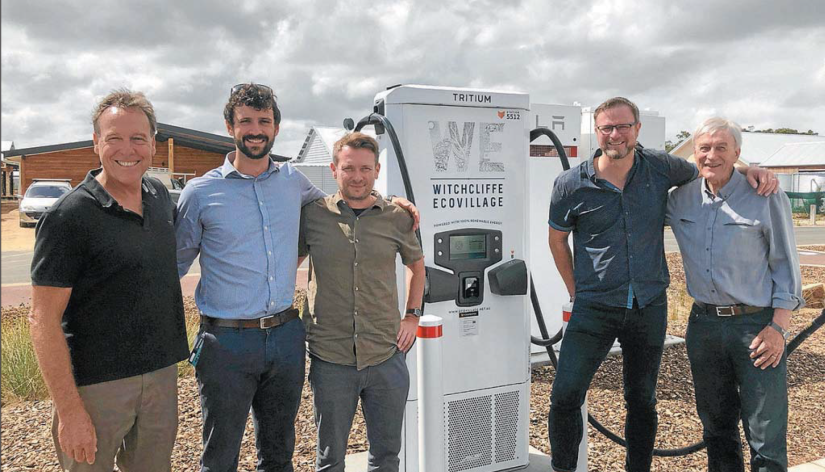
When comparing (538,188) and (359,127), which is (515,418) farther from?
(538,188)

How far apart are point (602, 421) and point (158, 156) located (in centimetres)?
2469

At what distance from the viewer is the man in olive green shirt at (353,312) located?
2.77 meters

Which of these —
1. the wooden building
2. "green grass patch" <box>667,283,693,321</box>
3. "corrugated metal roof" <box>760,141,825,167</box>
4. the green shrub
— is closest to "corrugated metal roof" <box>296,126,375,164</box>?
the wooden building

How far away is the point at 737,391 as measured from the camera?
122 inches

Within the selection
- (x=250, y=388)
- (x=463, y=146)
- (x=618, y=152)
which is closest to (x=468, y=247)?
(x=463, y=146)

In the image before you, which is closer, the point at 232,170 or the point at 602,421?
the point at 232,170

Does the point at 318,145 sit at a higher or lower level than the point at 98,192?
higher

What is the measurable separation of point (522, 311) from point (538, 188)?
2.26 meters

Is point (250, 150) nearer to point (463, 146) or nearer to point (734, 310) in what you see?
point (463, 146)

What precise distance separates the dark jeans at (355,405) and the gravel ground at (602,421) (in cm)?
123

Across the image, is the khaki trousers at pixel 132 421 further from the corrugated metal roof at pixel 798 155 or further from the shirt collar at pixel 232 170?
the corrugated metal roof at pixel 798 155

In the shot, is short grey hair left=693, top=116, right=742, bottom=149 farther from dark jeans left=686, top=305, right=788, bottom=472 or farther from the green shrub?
the green shrub

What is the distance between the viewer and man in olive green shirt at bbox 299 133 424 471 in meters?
2.77

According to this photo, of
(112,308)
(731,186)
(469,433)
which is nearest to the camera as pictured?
(112,308)
